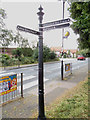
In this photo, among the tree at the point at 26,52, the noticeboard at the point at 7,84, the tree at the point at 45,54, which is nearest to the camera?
the noticeboard at the point at 7,84

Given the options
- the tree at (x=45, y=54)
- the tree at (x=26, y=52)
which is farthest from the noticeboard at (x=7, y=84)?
the tree at (x=26, y=52)

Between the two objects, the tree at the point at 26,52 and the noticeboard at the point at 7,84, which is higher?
the tree at the point at 26,52

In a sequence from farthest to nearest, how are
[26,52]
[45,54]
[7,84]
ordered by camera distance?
[26,52], [45,54], [7,84]

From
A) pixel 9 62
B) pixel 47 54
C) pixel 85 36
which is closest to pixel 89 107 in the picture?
pixel 85 36

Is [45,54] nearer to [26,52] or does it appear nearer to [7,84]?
[26,52]

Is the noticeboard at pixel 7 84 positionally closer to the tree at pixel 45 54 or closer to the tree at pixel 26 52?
the tree at pixel 45 54

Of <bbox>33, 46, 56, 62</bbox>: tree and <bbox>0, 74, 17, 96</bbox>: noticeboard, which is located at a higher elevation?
<bbox>33, 46, 56, 62</bbox>: tree

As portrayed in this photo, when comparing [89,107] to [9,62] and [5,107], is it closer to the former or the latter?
[5,107]

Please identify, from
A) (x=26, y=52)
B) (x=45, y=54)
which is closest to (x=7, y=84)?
(x=45, y=54)

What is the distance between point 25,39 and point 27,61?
699 centimetres

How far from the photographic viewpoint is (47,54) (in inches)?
1021

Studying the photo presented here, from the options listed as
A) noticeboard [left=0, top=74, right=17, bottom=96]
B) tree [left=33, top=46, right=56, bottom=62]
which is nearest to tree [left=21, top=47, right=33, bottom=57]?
tree [left=33, top=46, right=56, bottom=62]

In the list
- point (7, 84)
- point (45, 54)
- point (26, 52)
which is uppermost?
point (26, 52)

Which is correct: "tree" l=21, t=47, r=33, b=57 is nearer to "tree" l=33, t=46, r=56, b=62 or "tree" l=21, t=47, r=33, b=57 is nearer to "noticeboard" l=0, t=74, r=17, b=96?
"tree" l=33, t=46, r=56, b=62
